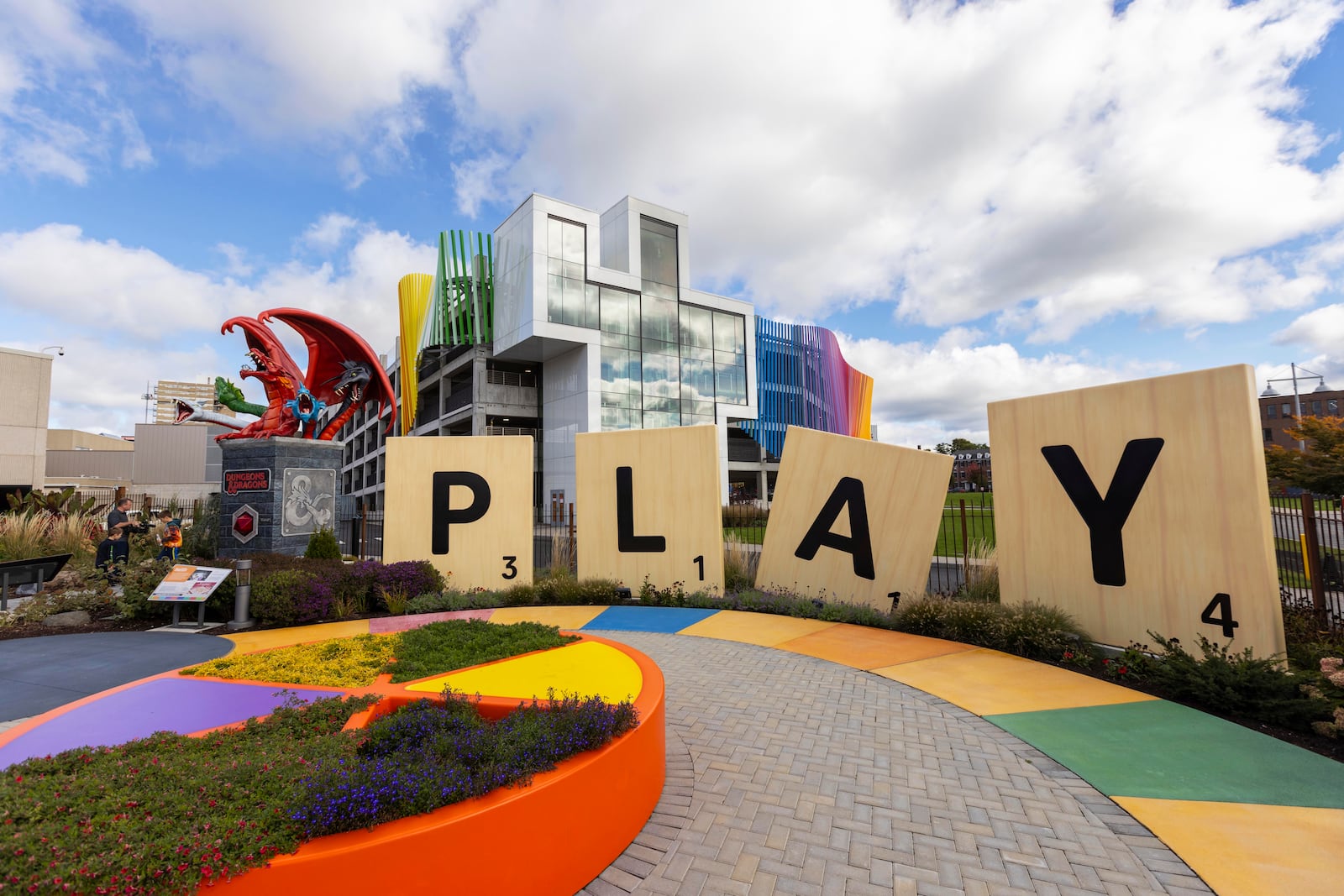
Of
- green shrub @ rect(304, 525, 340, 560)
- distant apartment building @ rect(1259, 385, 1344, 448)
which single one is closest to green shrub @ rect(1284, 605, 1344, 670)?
green shrub @ rect(304, 525, 340, 560)

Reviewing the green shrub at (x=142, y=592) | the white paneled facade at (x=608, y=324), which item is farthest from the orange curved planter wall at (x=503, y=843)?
the white paneled facade at (x=608, y=324)

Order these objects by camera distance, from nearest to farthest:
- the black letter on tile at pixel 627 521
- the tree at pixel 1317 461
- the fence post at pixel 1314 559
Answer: the fence post at pixel 1314 559 < the black letter on tile at pixel 627 521 < the tree at pixel 1317 461

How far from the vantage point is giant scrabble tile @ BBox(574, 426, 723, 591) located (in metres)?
11.9

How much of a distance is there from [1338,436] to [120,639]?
38582 millimetres

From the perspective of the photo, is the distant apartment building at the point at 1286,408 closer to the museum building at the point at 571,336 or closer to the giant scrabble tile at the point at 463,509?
the museum building at the point at 571,336

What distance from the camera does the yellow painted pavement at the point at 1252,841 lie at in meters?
3.37

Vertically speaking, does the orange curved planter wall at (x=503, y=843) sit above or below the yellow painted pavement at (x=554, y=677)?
below

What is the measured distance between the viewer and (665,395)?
39.0 metres

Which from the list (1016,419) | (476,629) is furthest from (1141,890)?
(1016,419)

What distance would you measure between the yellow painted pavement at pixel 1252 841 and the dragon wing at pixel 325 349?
52.3 feet

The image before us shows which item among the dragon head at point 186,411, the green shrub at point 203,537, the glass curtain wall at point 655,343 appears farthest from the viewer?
the glass curtain wall at point 655,343

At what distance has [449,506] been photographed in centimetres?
1282

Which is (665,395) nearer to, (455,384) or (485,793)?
(455,384)

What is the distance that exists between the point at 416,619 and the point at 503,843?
838 cm
